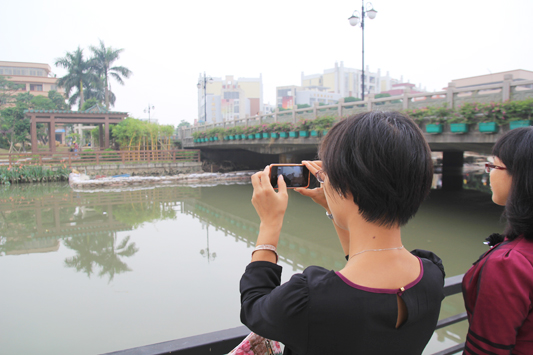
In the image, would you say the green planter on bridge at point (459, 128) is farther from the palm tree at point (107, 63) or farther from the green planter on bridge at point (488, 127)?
the palm tree at point (107, 63)

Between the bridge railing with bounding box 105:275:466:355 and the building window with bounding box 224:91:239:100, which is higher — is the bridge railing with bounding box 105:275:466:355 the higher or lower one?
the lower one

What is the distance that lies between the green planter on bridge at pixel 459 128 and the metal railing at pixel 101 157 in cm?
1566

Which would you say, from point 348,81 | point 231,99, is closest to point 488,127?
point 231,99

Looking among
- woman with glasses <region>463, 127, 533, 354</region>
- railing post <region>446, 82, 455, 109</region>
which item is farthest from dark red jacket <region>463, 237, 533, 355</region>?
railing post <region>446, 82, 455, 109</region>

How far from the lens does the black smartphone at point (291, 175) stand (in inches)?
35.8

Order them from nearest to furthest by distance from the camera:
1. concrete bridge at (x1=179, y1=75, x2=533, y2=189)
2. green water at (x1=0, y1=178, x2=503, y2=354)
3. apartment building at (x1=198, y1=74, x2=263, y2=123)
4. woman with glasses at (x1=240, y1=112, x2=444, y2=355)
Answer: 1. woman with glasses at (x1=240, y1=112, x2=444, y2=355)
2. green water at (x1=0, y1=178, x2=503, y2=354)
3. concrete bridge at (x1=179, y1=75, x2=533, y2=189)
4. apartment building at (x1=198, y1=74, x2=263, y2=123)

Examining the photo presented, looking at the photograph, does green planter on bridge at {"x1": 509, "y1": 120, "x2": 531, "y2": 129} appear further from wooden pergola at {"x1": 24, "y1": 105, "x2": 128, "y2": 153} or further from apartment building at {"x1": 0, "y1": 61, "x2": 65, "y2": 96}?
apartment building at {"x1": 0, "y1": 61, "x2": 65, "y2": 96}

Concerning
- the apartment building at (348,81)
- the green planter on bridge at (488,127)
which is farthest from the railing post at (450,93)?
the apartment building at (348,81)

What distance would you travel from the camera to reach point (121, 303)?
13.0 feet

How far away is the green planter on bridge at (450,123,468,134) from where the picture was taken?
6.36 meters

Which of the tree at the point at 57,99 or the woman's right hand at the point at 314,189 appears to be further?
the tree at the point at 57,99

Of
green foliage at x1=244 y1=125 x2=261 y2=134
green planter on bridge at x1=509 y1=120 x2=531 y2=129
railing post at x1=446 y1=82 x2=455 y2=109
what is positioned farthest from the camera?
green foliage at x1=244 y1=125 x2=261 y2=134

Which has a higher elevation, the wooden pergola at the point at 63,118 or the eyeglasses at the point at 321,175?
the wooden pergola at the point at 63,118

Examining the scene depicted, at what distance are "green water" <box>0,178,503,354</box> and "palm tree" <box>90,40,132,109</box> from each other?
2132 centimetres
